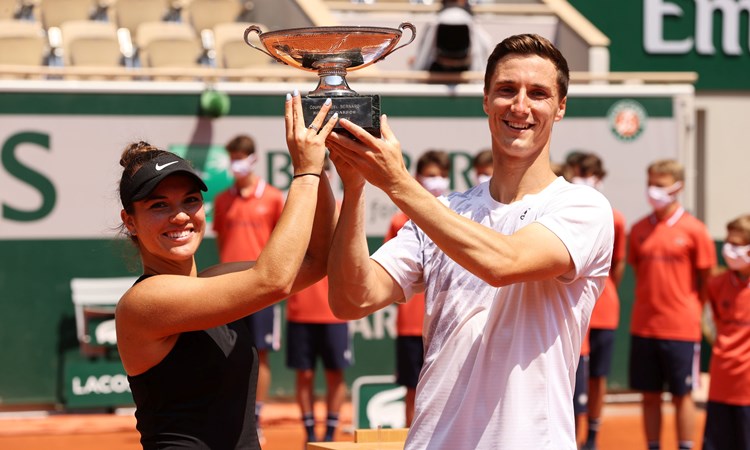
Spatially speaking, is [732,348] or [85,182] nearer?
[732,348]

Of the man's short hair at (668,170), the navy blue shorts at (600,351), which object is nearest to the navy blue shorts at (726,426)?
the navy blue shorts at (600,351)

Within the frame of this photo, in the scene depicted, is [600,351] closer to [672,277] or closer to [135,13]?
[672,277]

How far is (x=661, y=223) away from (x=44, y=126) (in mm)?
4781

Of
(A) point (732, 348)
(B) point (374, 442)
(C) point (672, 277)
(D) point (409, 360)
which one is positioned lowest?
(D) point (409, 360)

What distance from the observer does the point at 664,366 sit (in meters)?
8.05

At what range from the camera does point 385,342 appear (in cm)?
1016

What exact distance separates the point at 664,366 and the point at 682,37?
19.7 ft

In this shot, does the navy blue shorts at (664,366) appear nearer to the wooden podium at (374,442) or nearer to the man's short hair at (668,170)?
the man's short hair at (668,170)

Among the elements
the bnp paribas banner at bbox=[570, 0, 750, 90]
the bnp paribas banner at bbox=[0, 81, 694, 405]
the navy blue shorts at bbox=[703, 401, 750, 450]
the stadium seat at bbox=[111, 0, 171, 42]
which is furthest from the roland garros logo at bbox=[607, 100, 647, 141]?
the stadium seat at bbox=[111, 0, 171, 42]

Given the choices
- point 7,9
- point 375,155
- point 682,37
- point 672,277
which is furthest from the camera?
point 682,37

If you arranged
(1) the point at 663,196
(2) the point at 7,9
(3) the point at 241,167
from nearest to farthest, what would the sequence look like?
(1) the point at 663,196
(3) the point at 241,167
(2) the point at 7,9

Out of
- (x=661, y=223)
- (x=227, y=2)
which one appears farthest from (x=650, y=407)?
(x=227, y=2)

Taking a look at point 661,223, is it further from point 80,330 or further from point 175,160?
point 175,160

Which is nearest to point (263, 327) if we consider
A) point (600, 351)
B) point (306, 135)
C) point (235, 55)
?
point (600, 351)
